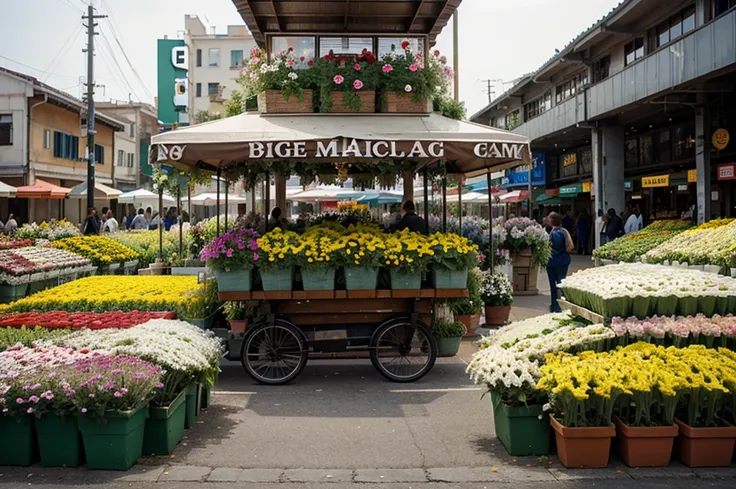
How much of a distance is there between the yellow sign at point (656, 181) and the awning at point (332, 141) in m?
19.3

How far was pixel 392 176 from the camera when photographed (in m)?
13.9

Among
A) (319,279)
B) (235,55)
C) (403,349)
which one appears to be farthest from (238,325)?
(235,55)

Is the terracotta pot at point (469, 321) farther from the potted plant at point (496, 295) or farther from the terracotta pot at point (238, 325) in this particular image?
the terracotta pot at point (238, 325)

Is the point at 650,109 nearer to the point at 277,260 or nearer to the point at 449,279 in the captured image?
the point at 449,279

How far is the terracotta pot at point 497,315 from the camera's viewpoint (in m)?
13.2

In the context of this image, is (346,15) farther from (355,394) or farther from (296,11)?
(355,394)

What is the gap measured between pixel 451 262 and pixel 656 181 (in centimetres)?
2135

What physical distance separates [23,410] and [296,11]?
25.5ft

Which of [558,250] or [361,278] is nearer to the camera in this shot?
[361,278]

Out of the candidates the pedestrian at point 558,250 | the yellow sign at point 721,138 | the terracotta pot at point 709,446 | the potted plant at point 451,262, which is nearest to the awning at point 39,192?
the pedestrian at point 558,250

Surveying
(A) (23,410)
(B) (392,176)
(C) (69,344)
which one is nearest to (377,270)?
(C) (69,344)

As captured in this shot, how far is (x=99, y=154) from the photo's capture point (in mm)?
48969

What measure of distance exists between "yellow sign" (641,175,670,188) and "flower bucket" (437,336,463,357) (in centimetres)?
1959

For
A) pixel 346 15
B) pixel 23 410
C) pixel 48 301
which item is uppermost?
pixel 346 15
